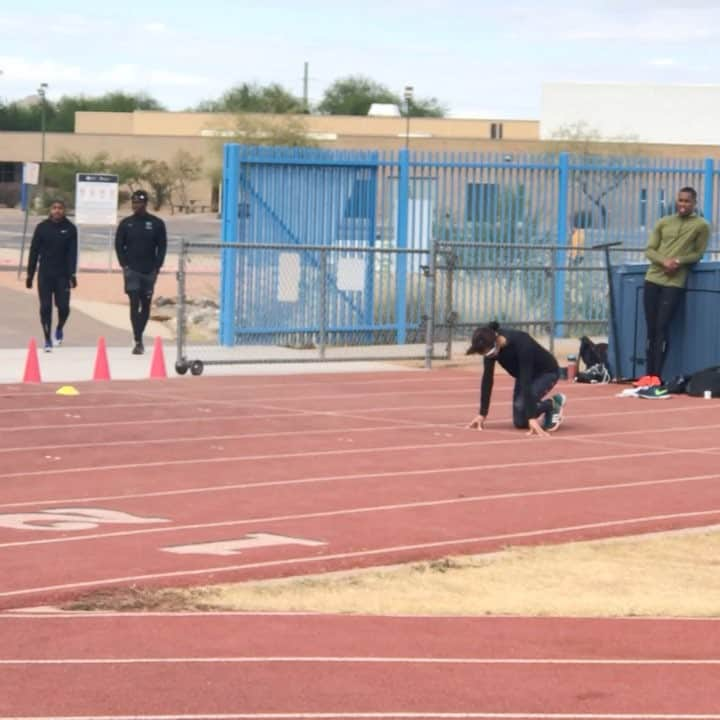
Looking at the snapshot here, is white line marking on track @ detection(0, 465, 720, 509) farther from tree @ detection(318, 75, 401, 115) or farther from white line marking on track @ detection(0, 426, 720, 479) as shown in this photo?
tree @ detection(318, 75, 401, 115)

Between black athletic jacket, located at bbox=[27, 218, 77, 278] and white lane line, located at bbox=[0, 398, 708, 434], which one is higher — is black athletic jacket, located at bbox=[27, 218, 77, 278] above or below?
above

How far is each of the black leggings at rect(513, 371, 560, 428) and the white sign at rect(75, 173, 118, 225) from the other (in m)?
20.0

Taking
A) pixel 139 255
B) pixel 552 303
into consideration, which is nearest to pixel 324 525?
pixel 139 255

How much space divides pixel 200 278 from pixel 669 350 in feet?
71.2

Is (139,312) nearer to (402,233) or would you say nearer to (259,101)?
(402,233)

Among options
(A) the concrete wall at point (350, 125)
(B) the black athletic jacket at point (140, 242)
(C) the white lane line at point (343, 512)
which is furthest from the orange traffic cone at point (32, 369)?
(A) the concrete wall at point (350, 125)

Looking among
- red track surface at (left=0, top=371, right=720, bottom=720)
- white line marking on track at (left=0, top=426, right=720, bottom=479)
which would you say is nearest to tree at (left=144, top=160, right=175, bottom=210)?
red track surface at (left=0, top=371, right=720, bottom=720)

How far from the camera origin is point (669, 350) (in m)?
22.5

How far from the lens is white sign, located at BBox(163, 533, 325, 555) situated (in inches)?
443

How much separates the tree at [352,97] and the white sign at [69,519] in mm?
145417

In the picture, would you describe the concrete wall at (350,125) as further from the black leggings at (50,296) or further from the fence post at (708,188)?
the black leggings at (50,296)

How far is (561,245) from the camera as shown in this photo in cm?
Result: 2759

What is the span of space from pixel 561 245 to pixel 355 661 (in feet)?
65.1

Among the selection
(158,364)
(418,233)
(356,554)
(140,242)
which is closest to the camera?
(356,554)
